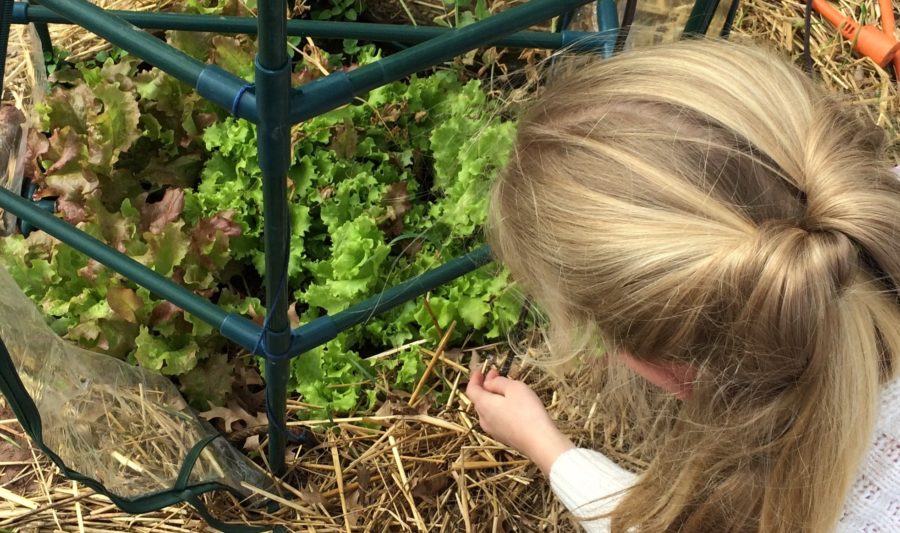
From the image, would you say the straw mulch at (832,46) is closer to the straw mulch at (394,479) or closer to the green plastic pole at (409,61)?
the straw mulch at (394,479)

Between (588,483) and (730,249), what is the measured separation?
0.72 m

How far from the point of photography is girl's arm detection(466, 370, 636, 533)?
5.19 ft

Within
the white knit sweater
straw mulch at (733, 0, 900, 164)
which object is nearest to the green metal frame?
the white knit sweater

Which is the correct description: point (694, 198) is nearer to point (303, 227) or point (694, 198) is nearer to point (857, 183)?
point (857, 183)

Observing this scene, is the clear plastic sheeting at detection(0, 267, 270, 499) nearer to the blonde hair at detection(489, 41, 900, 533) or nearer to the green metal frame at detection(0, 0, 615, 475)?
the green metal frame at detection(0, 0, 615, 475)

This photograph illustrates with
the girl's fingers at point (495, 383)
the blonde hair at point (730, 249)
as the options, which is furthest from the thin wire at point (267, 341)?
the girl's fingers at point (495, 383)

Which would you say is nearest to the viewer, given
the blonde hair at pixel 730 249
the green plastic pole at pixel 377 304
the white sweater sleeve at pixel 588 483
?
the blonde hair at pixel 730 249

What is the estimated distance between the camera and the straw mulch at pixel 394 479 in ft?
5.89

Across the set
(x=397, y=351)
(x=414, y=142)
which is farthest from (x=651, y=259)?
(x=414, y=142)

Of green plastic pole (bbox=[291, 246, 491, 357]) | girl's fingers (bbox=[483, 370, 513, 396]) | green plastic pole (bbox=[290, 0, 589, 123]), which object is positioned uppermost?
green plastic pole (bbox=[290, 0, 589, 123])

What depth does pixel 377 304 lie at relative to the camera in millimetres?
1528

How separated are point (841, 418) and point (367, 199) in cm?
130

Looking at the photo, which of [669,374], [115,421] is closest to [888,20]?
[669,374]

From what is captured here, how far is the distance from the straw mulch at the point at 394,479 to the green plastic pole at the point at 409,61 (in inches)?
40.0
